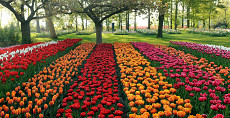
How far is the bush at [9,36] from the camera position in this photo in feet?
49.5

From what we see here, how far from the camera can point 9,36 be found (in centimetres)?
1564

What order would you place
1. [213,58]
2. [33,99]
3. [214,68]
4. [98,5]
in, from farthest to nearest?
[98,5], [213,58], [214,68], [33,99]

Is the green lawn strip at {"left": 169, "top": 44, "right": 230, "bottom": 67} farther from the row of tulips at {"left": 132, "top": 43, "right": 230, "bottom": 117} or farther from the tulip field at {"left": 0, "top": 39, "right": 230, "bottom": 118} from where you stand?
the row of tulips at {"left": 132, "top": 43, "right": 230, "bottom": 117}

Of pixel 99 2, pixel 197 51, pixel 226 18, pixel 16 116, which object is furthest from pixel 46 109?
pixel 226 18

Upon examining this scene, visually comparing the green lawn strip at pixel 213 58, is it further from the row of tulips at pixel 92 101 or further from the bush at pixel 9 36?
the bush at pixel 9 36

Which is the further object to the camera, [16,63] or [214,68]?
[214,68]

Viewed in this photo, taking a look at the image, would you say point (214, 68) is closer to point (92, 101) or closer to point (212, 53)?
point (212, 53)

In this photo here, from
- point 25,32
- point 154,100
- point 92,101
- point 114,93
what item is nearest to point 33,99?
point 92,101

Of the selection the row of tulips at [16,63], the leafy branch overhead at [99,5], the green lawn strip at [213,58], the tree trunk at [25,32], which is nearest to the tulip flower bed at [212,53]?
the green lawn strip at [213,58]

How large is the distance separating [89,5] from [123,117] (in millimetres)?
11173

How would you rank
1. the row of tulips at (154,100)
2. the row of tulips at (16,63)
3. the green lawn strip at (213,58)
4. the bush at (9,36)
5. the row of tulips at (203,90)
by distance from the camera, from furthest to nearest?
1. the bush at (9,36)
2. the green lawn strip at (213,58)
3. the row of tulips at (16,63)
4. the row of tulips at (203,90)
5. the row of tulips at (154,100)

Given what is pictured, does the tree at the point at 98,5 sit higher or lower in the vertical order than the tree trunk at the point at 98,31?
higher

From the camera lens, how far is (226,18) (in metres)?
49.9

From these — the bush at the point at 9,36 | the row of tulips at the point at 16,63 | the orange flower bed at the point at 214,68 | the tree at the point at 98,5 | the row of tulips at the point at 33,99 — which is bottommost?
the row of tulips at the point at 33,99
